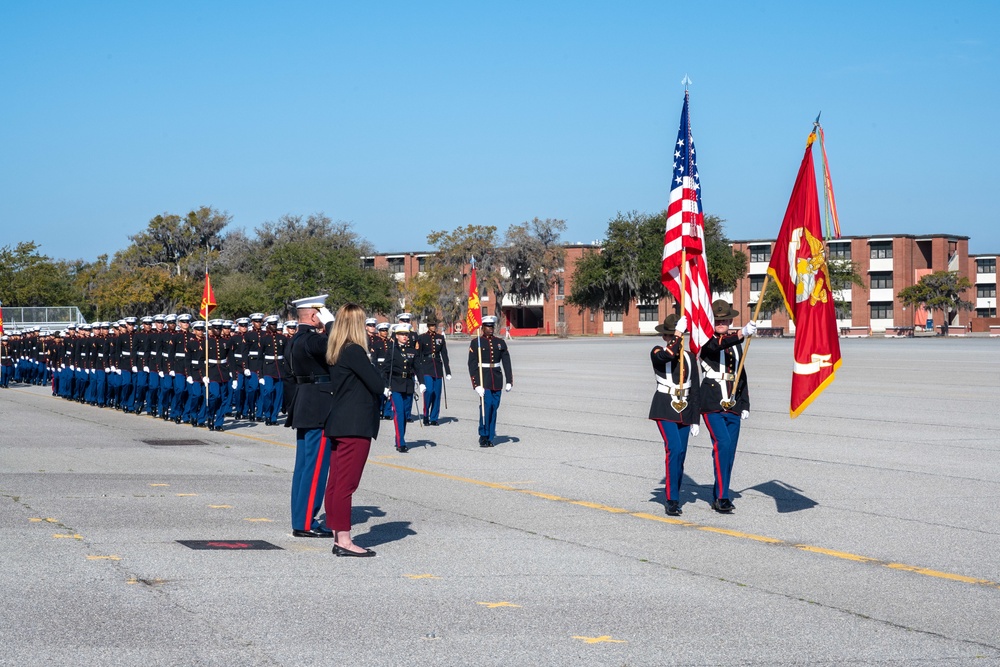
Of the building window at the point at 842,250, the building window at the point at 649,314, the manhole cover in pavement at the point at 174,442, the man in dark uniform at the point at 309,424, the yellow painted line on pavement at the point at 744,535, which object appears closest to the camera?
the yellow painted line on pavement at the point at 744,535

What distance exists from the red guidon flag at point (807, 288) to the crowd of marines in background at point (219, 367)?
7.03 metres

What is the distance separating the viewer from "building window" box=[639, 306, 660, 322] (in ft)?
369

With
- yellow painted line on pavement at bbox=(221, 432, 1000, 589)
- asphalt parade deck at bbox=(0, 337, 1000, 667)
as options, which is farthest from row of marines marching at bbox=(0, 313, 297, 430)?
yellow painted line on pavement at bbox=(221, 432, 1000, 589)

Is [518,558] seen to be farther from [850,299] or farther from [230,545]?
[850,299]

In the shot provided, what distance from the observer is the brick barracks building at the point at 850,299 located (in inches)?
4416

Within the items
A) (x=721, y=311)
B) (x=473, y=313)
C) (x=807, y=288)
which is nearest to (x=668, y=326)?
(x=721, y=311)

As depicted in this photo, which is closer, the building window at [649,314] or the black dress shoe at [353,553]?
the black dress shoe at [353,553]

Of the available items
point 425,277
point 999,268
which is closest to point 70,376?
point 425,277

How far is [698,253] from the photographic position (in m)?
11.0

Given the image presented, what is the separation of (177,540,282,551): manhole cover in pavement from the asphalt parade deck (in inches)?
2.3

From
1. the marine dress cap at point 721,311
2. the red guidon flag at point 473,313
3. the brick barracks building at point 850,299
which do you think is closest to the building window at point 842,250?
the brick barracks building at point 850,299

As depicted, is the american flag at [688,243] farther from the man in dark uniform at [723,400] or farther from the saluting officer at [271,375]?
the saluting officer at [271,375]

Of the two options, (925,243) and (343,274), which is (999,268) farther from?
(343,274)

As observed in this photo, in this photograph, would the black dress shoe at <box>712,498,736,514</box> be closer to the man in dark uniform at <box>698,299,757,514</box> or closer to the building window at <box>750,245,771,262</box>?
the man in dark uniform at <box>698,299,757,514</box>
